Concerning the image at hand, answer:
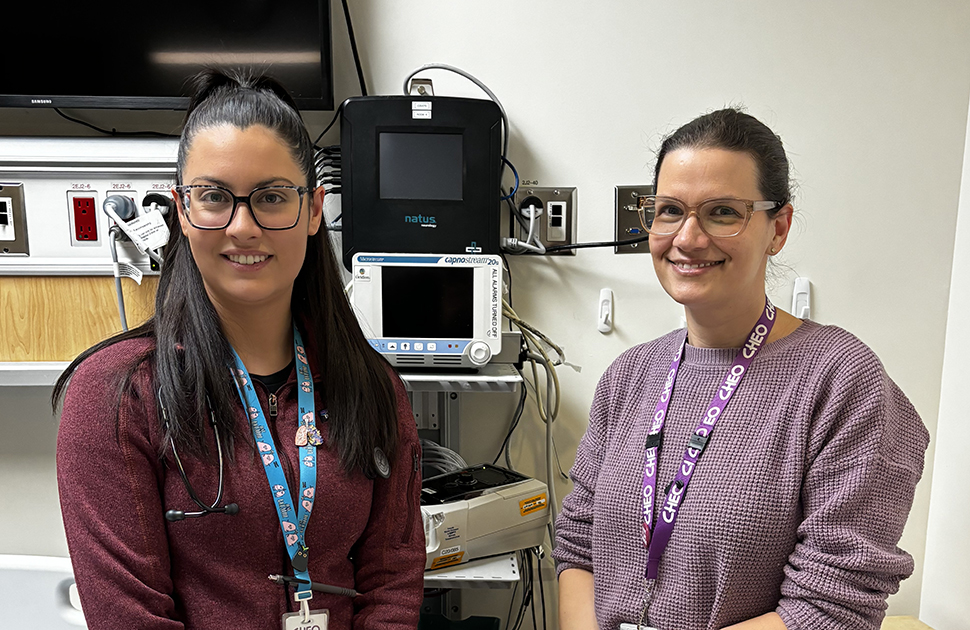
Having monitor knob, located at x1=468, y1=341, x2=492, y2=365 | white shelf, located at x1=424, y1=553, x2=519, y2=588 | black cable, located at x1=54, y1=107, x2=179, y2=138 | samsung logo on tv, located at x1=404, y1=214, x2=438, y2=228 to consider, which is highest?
black cable, located at x1=54, y1=107, x2=179, y2=138

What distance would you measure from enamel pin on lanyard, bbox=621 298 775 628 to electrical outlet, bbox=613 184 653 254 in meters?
0.75

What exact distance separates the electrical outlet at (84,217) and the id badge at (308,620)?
3.86 feet

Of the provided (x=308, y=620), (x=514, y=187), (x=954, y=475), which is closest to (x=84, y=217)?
(x=514, y=187)

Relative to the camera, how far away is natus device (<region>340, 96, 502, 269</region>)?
1654mm

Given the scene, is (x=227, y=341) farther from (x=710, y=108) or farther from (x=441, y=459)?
(x=710, y=108)

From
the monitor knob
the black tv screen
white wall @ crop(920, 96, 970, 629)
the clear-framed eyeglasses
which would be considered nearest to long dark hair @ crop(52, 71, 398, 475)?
the monitor knob

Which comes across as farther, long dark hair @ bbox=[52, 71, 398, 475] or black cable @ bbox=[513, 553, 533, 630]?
black cable @ bbox=[513, 553, 533, 630]

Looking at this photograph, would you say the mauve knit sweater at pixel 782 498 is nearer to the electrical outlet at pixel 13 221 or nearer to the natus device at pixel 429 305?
the natus device at pixel 429 305

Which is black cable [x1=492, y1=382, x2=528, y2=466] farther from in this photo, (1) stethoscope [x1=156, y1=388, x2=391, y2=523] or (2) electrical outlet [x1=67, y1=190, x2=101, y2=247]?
(2) electrical outlet [x1=67, y1=190, x2=101, y2=247]

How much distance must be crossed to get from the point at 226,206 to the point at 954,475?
2053 mm

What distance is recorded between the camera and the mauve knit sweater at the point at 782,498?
0.97 metres

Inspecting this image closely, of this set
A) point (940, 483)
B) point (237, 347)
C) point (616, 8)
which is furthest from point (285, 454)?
point (940, 483)

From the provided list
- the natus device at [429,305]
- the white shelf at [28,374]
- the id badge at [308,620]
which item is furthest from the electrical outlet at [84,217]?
the id badge at [308,620]

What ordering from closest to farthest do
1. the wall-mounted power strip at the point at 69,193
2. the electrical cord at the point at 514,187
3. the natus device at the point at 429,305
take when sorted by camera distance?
1. the natus device at the point at 429,305
2. the wall-mounted power strip at the point at 69,193
3. the electrical cord at the point at 514,187
